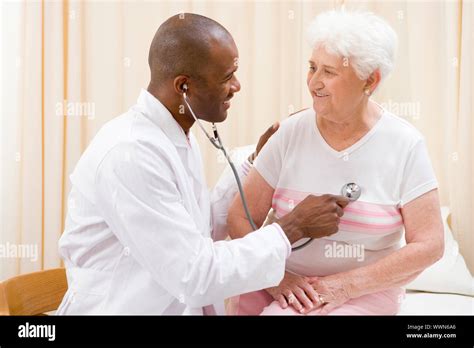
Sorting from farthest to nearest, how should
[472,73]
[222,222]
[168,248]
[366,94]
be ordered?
[472,73] < [222,222] < [366,94] < [168,248]

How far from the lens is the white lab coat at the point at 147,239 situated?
137cm

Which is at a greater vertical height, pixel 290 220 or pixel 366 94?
pixel 366 94

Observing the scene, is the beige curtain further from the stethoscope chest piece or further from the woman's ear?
the stethoscope chest piece

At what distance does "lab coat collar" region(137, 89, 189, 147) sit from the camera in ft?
4.99

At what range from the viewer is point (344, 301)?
159 centimetres

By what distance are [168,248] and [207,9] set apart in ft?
6.24

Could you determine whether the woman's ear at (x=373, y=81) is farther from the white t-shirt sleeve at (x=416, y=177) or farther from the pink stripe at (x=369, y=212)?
the pink stripe at (x=369, y=212)

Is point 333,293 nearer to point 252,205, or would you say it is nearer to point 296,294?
point 296,294

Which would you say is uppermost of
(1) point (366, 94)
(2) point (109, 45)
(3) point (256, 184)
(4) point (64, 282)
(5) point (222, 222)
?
(2) point (109, 45)

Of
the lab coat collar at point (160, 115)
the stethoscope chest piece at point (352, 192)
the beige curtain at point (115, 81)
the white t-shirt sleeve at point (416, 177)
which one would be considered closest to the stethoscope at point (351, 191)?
the stethoscope chest piece at point (352, 192)

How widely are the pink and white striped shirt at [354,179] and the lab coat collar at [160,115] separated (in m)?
0.30

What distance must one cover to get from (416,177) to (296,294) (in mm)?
419
